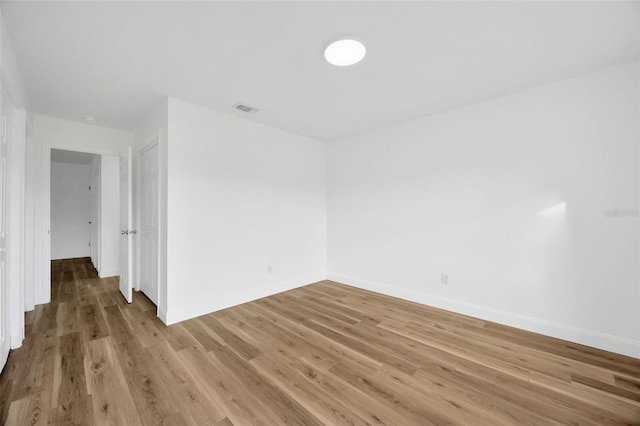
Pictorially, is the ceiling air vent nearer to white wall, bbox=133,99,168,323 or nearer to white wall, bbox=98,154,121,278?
white wall, bbox=133,99,168,323

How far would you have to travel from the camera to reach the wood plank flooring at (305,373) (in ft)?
5.28

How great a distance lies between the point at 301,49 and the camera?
Result: 204 centimetres

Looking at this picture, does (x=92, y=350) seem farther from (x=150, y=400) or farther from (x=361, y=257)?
(x=361, y=257)

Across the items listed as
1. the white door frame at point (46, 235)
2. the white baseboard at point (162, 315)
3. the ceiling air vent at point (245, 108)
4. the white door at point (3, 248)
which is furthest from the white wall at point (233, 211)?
the white door frame at point (46, 235)

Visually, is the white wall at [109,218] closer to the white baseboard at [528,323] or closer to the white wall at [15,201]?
the white wall at [15,201]

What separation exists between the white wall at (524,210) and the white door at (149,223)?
3.03 meters

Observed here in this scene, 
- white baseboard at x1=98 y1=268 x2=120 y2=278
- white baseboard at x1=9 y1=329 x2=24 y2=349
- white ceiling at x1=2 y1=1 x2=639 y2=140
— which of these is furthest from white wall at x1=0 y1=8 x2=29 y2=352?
white baseboard at x1=98 y1=268 x2=120 y2=278

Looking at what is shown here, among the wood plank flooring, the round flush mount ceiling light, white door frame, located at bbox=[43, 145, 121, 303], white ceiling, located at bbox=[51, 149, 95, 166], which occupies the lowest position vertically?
the wood plank flooring

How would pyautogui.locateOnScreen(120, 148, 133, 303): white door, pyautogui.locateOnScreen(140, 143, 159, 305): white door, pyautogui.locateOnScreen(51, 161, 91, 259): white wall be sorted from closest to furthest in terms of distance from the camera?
pyautogui.locateOnScreen(140, 143, 159, 305): white door → pyautogui.locateOnScreen(120, 148, 133, 303): white door → pyautogui.locateOnScreen(51, 161, 91, 259): white wall

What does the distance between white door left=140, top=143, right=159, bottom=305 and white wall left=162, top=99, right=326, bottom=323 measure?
0.54m

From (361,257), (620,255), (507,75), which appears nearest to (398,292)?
(361,257)

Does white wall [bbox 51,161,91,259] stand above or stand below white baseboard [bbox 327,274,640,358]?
above

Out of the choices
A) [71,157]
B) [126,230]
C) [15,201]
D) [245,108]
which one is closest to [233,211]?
[245,108]

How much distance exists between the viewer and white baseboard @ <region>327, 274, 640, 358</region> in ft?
7.43
